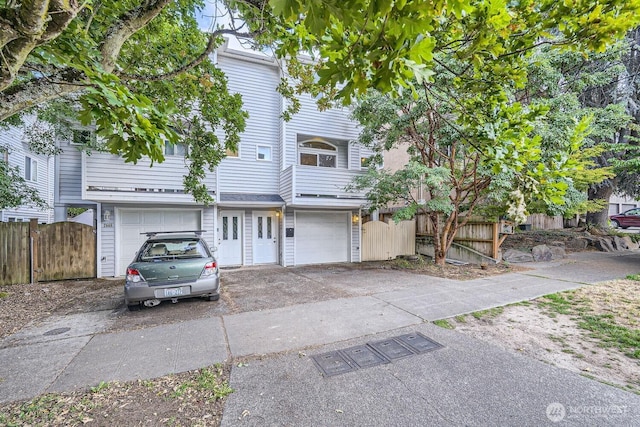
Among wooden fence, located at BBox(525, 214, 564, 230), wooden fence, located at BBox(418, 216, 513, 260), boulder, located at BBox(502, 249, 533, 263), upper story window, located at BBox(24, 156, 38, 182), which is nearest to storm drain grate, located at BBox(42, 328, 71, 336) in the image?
wooden fence, located at BBox(418, 216, 513, 260)

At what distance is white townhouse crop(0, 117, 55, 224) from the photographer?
11.3 m

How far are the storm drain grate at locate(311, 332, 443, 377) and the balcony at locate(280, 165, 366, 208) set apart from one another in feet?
20.1

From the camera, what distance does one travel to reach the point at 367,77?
1979 mm

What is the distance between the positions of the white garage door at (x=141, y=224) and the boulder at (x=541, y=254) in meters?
12.2

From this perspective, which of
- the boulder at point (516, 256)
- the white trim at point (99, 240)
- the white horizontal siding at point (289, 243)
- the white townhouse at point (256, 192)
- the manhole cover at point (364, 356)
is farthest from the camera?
the white horizontal siding at point (289, 243)

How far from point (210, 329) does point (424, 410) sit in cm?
317

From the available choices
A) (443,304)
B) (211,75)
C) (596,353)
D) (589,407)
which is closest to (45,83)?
(211,75)

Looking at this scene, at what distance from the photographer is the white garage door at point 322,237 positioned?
10359 millimetres

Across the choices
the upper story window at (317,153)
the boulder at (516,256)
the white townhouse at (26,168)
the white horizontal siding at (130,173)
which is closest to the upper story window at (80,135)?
the white horizontal siding at (130,173)

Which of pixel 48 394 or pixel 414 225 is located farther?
pixel 414 225

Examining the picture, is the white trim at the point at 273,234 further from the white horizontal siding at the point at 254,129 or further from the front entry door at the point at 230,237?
the white horizontal siding at the point at 254,129

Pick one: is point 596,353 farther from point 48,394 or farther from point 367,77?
point 48,394

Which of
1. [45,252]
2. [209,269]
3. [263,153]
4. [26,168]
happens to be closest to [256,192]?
[263,153]

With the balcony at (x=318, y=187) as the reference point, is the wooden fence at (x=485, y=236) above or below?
below
